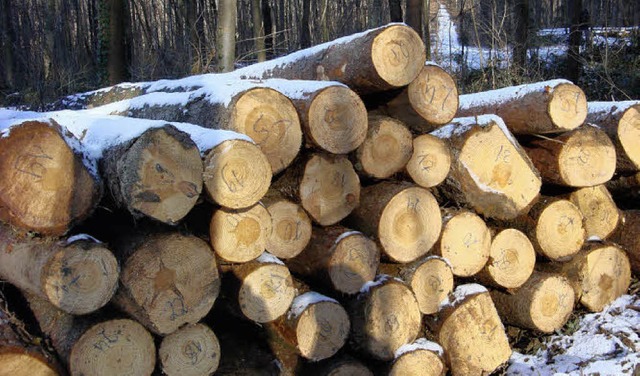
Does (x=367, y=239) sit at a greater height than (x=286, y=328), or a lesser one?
greater

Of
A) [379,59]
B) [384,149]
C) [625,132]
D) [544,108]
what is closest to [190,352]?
[384,149]

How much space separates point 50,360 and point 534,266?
324cm

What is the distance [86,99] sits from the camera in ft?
23.1

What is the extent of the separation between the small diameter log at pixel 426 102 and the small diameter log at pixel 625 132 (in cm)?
158

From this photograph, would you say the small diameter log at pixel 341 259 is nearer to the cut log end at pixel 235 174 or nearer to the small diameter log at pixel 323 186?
the small diameter log at pixel 323 186

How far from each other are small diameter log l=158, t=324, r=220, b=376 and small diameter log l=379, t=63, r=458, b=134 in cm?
184

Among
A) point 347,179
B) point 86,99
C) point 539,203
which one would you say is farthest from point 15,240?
point 86,99

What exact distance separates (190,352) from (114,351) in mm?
387

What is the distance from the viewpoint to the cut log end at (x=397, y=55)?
3438 millimetres

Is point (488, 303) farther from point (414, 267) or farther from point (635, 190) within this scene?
point (635, 190)

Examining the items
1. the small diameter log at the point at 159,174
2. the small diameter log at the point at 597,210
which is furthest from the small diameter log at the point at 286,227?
the small diameter log at the point at 597,210

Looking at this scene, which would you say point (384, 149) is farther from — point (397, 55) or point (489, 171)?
point (489, 171)

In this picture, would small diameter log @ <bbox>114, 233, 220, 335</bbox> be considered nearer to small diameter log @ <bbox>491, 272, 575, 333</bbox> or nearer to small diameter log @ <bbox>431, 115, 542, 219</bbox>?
small diameter log @ <bbox>431, 115, 542, 219</bbox>

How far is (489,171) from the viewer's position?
3938 mm
